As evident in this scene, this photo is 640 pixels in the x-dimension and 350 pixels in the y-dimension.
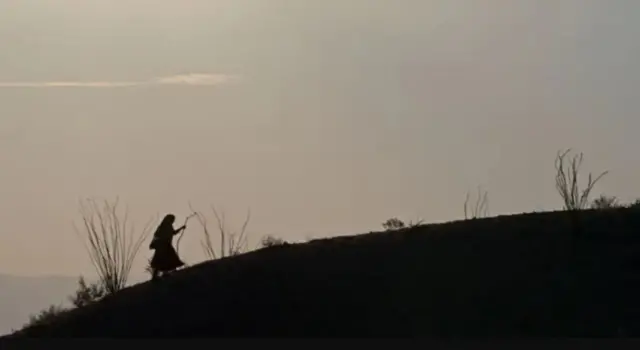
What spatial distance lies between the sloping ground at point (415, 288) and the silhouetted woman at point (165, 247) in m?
1.68

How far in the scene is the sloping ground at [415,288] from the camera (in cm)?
2850

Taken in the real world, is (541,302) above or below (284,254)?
below

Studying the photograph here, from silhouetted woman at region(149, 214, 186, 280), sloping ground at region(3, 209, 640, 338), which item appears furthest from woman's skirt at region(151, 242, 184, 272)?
sloping ground at region(3, 209, 640, 338)

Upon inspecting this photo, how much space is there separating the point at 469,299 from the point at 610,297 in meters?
3.28

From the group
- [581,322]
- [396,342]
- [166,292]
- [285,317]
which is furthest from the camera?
[166,292]

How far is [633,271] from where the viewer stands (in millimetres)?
30328

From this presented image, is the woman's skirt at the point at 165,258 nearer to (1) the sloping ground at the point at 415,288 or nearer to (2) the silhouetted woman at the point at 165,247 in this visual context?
(2) the silhouetted woman at the point at 165,247

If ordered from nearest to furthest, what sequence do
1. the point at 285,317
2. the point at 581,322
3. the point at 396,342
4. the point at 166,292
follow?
the point at 396,342 < the point at 581,322 < the point at 285,317 < the point at 166,292

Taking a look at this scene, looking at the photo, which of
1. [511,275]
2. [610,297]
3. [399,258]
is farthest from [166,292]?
[610,297]

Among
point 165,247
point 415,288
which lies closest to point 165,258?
point 165,247

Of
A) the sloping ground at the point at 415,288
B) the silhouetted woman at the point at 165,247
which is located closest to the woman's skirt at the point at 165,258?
the silhouetted woman at the point at 165,247

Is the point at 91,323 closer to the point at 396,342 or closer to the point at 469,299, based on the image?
the point at 469,299

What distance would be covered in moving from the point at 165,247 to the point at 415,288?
635 cm

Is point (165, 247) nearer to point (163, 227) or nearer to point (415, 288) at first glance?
point (163, 227)
